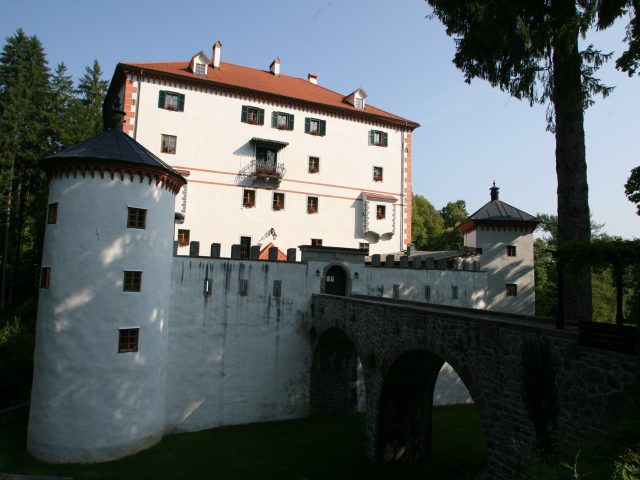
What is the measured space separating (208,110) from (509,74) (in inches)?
712

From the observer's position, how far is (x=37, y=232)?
34094 millimetres

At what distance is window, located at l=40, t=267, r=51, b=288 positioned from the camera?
1627 centimetres

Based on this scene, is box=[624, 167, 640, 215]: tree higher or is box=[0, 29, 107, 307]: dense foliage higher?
box=[0, 29, 107, 307]: dense foliage

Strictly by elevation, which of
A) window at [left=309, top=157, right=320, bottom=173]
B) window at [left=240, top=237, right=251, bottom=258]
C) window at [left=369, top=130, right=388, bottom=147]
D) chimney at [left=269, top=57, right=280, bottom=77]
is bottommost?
window at [left=240, top=237, right=251, bottom=258]

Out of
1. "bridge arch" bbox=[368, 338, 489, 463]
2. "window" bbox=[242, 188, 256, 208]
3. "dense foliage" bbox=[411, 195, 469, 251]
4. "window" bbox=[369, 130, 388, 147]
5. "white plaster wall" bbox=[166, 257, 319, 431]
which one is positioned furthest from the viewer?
"dense foliage" bbox=[411, 195, 469, 251]

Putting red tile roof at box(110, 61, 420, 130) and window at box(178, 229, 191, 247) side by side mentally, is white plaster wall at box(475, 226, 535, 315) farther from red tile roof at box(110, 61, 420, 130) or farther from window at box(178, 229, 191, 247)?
window at box(178, 229, 191, 247)

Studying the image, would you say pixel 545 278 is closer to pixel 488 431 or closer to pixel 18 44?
pixel 488 431

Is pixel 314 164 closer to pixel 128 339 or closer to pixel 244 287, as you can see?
pixel 244 287

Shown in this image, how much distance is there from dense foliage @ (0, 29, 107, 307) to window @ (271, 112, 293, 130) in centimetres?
1659

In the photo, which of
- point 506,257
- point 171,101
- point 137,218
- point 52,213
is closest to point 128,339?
point 137,218

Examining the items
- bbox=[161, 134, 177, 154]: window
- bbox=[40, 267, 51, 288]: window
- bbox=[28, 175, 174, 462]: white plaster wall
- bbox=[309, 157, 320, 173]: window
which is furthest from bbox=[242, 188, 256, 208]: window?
bbox=[40, 267, 51, 288]: window

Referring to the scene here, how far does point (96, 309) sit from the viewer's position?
16.0 metres

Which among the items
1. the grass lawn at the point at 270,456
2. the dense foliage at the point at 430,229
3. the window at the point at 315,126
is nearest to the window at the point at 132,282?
the grass lawn at the point at 270,456

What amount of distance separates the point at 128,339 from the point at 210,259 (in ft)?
16.1
